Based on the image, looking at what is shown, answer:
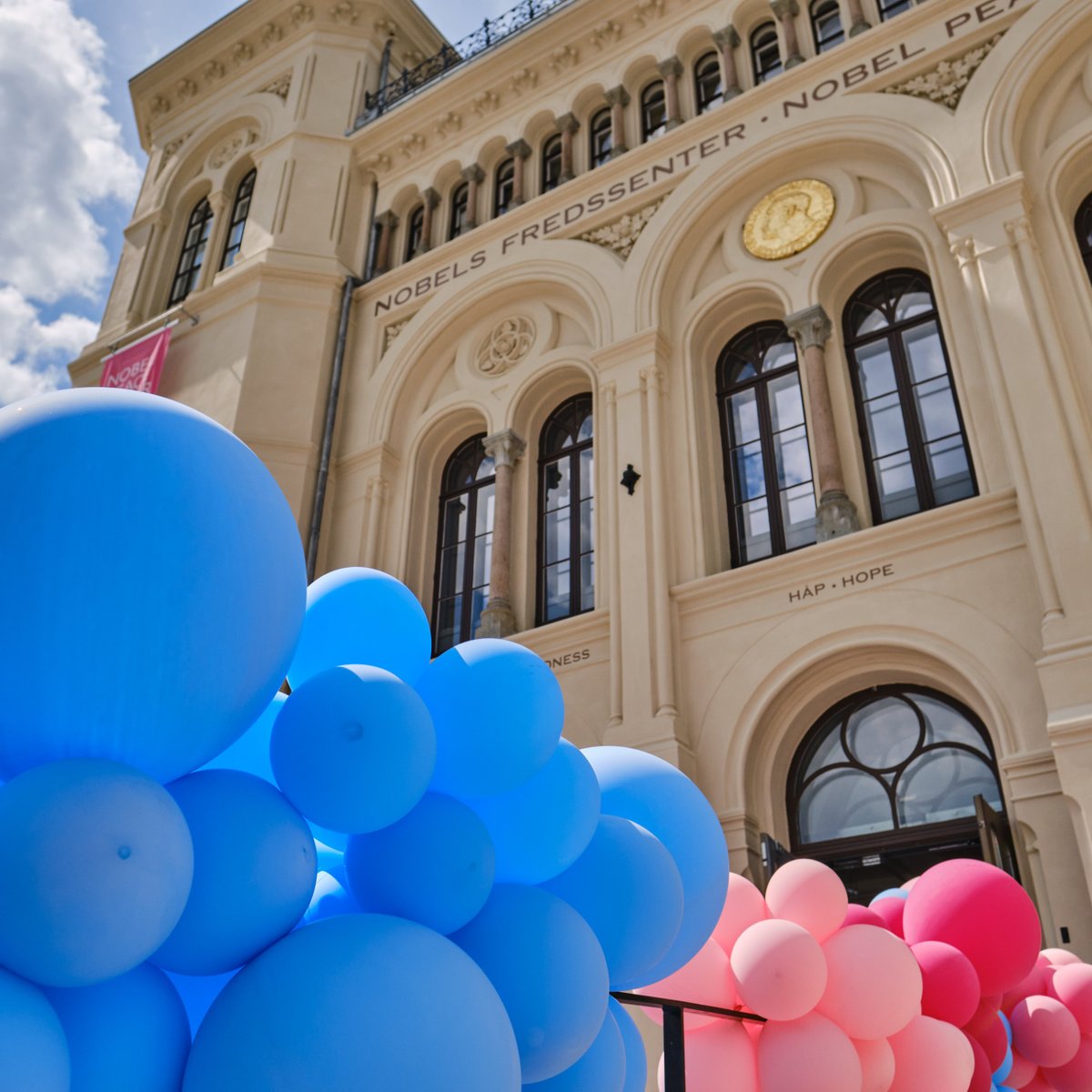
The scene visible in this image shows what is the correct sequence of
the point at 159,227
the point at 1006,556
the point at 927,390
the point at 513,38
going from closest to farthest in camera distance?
the point at 1006,556, the point at 927,390, the point at 513,38, the point at 159,227

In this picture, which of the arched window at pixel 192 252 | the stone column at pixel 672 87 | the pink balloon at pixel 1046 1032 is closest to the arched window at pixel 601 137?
the stone column at pixel 672 87

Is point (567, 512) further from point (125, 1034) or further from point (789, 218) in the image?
point (125, 1034)

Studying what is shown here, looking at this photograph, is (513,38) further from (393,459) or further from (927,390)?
(927,390)

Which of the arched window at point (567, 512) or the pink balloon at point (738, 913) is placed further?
the arched window at point (567, 512)

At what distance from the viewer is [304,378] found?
448 inches

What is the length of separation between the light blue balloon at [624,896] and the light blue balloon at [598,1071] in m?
0.16

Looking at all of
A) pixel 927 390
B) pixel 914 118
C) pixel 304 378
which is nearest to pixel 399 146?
pixel 304 378

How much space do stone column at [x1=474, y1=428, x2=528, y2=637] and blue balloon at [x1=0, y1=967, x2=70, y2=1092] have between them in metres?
7.30

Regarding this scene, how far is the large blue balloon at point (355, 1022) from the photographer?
158 cm

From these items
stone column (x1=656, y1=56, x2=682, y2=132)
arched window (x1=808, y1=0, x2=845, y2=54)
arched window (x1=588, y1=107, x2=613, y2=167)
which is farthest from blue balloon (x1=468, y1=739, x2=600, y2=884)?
arched window (x1=588, y1=107, x2=613, y2=167)

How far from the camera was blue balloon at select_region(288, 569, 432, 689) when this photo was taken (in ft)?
7.86

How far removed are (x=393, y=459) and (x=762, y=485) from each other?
13.6 feet

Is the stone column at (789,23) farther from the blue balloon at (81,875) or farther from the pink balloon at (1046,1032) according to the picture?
the blue balloon at (81,875)

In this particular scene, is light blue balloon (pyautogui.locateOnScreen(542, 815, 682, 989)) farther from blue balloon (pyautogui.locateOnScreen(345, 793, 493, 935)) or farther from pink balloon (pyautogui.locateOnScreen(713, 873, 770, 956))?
pink balloon (pyautogui.locateOnScreen(713, 873, 770, 956))
